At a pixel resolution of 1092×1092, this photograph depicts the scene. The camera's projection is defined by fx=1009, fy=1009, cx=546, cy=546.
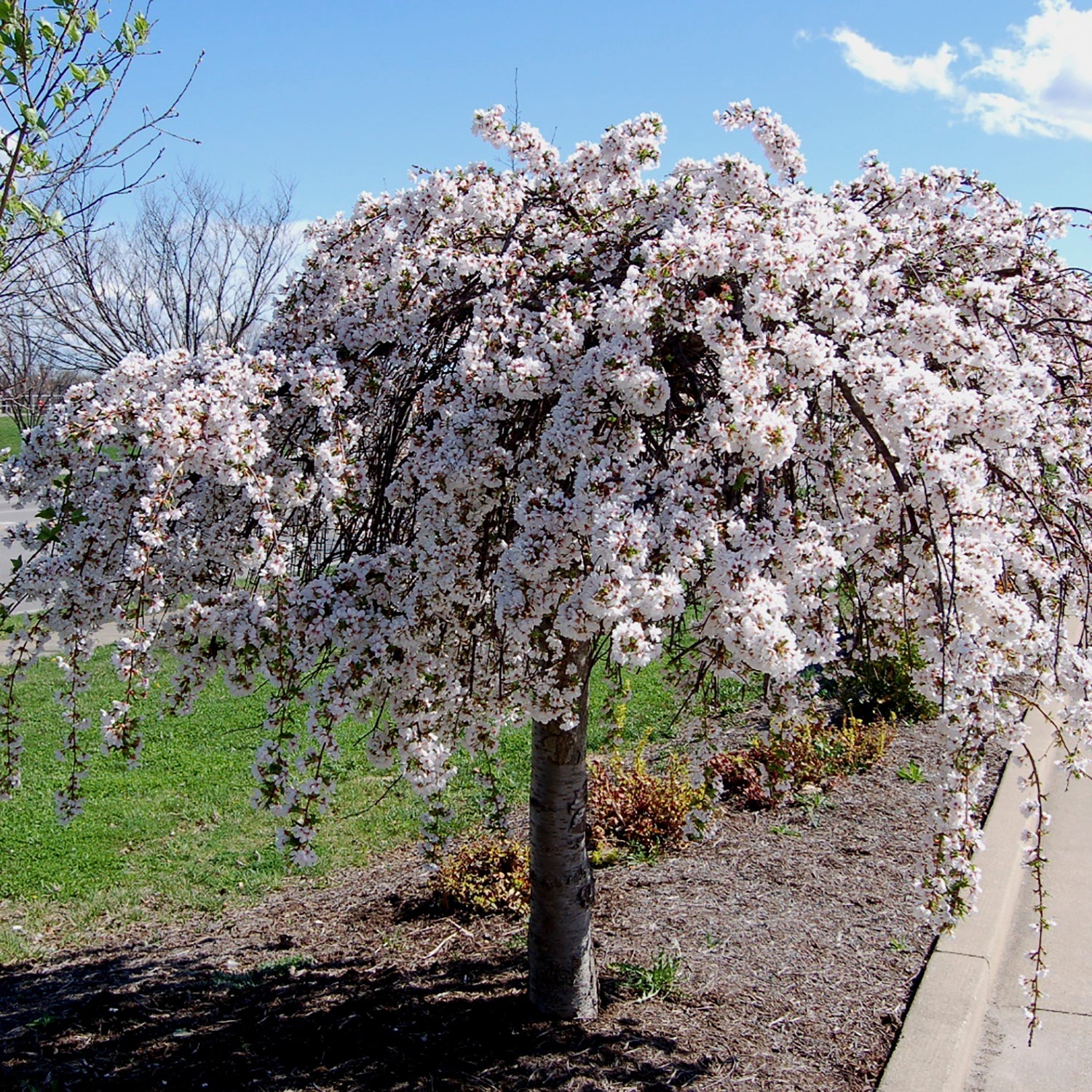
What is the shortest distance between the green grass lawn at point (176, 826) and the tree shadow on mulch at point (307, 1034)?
0.65 meters

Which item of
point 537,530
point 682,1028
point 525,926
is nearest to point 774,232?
point 537,530

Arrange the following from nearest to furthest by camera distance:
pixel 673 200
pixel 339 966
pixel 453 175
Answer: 1. pixel 673 200
2. pixel 453 175
3. pixel 339 966

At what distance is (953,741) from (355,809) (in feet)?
13.5

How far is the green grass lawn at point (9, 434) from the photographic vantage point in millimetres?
28172

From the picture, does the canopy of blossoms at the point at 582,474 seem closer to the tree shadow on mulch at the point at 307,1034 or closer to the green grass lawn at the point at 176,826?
the tree shadow on mulch at the point at 307,1034

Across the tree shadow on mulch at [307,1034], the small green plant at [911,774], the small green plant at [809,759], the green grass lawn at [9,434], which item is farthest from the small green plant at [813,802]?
the green grass lawn at [9,434]

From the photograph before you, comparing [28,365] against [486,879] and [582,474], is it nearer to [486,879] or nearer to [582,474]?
[486,879]

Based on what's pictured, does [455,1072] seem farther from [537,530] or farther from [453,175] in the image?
[453,175]

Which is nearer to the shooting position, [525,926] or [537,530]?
[537,530]

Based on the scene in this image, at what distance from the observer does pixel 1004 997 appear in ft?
13.9

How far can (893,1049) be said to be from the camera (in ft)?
12.1

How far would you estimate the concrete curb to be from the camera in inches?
141

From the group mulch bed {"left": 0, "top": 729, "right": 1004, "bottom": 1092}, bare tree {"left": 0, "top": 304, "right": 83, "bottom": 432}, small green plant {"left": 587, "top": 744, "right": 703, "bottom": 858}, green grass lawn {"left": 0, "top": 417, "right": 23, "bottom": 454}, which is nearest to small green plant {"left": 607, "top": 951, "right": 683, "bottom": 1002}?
mulch bed {"left": 0, "top": 729, "right": 1004, "bottom": 1092}

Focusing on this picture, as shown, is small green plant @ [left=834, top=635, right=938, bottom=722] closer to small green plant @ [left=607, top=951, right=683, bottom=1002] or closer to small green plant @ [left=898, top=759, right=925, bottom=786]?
small green plant @ [left=898, top=759, right=925, bottom=786]
